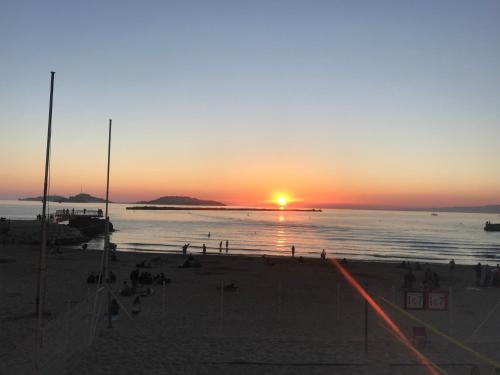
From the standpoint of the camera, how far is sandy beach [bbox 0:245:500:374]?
11.4m

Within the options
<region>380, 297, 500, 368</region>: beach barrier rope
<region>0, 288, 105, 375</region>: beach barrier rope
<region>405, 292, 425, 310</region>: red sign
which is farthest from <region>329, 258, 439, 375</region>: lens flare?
<region>0, 288, 105, 375</region>: beach barrier rope

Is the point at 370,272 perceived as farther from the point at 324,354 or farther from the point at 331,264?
the point at 324,354

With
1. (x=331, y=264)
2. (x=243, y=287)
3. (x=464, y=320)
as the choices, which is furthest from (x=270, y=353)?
(x=331, y=264)

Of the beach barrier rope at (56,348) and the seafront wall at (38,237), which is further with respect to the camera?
the seafront wall at (38,237)

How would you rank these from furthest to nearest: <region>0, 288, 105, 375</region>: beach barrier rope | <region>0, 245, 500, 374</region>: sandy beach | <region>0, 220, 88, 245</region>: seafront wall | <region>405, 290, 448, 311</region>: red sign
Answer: <region>0, 220, 88, 245</region>: seafront wall < <region>405, 290, 448, 311</region>: red sign < <region>0, 245, 500, 374</region>: sandy beach < <region>0, 288, 105, 375</region>: beach barrier rope

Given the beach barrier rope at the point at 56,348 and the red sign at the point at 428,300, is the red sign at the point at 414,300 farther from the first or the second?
the beach barrier rope at the point at 56,348

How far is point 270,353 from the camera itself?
12609 millimetres

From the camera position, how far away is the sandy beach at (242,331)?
450 inches

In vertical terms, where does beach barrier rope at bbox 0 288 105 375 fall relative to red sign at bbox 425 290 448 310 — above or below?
below

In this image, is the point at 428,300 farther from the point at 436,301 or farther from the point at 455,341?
the point at 455,341

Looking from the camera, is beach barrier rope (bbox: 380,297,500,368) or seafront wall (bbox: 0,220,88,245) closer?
beach barrier rope (bbox: 380,297,500,368)

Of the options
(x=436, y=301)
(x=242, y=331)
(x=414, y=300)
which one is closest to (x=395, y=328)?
(x=436, y=301)

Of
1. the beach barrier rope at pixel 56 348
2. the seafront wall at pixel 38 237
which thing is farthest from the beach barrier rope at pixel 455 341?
the seafront wall at pixel 38 237

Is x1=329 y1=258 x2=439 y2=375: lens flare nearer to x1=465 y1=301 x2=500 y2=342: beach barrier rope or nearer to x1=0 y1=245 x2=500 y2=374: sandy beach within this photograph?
x1=0 y1=245 x2=500 y2=374: sandy beach
